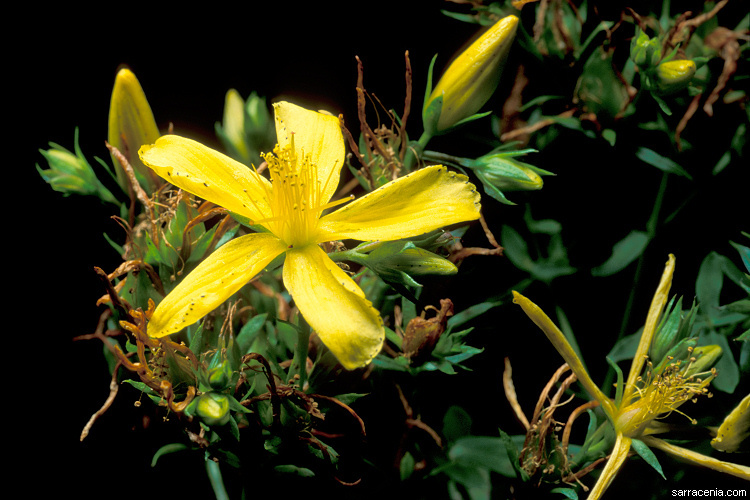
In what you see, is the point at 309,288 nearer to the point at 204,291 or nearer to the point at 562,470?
the point at 204,291

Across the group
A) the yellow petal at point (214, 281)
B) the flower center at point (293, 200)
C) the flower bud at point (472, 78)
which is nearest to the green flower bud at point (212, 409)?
the yellow petal at point (214, 281)

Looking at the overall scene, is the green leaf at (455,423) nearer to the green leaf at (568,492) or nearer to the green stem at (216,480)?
the green leaf at (568,492)

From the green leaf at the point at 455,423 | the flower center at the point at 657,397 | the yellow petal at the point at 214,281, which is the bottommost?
the green leaf at the point at 455,423

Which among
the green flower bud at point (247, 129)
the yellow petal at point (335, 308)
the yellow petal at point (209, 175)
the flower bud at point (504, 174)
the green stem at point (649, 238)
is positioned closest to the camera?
the yellow petal at point (335, 308)

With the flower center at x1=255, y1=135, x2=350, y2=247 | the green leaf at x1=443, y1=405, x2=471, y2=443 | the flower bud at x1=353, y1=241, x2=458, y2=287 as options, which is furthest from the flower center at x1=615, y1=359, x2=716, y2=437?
the flower center at x1=255, y1=135, x2=350, y2=247

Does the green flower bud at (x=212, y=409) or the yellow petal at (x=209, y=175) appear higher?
the yellow petal at (x=209, y=175)

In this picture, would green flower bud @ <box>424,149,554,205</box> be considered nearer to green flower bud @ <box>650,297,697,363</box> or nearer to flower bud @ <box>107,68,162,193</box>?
green flower bud @ <box>650,297,697,363</box>
